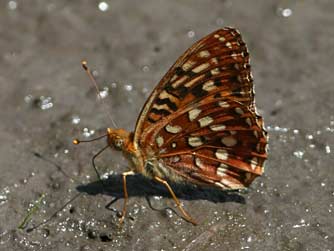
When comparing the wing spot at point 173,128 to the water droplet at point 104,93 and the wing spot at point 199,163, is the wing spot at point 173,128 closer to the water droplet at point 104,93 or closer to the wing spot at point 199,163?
the wing spot at point 199,163

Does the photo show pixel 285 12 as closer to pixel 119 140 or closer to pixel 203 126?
pixel 203 126

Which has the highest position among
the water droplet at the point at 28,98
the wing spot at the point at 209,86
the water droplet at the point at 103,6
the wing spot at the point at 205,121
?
the water droplet at the point at 103,6

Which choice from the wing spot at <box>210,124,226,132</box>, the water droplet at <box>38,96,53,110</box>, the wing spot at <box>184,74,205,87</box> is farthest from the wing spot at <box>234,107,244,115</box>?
the water droplet at <box>38,96,53,110</box>

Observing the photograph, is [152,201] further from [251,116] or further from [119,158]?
[251,116]

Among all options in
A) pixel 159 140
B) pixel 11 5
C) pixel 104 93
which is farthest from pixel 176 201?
pixel 11 5

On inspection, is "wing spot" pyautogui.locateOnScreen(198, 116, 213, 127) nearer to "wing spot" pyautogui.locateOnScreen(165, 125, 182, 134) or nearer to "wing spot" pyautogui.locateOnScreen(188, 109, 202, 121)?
"wing spot" pyautogui.locateOnScreen(188, 109, 202, 121)

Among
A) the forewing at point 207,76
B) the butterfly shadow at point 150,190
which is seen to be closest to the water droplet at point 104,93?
the butterfly shadow at point 150,190

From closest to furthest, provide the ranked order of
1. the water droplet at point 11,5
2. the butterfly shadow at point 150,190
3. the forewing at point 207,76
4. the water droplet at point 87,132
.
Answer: the forewing at point 207,76 → the butterfly shadow at point 150,190 → the water droplet at point 87,132 → the water droplet at point 11,5
